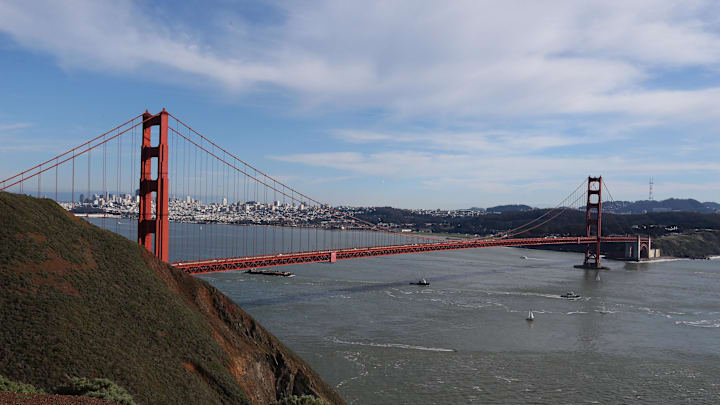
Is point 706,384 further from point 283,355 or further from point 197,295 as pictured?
point 197,295

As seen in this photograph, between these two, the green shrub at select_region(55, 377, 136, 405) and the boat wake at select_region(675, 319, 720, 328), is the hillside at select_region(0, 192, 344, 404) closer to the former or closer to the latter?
the green shrub at select_region(55, 377, 136, 405)

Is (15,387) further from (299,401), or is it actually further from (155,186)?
(155,186)

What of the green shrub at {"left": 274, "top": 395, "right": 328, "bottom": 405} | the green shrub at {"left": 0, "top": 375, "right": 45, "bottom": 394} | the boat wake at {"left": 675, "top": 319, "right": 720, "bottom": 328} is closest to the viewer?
the green shrub at {"left": 0, "top": 375, "right": 45, "bottom": 394}

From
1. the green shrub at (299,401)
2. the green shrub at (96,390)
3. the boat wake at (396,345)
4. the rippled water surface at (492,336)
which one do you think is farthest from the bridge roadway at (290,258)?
the green shrub at (96,390)

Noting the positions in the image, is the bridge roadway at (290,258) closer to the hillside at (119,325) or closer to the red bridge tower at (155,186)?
the red bridge tower at (155,186)

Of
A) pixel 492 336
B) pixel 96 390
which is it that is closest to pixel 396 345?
pixel 492 336

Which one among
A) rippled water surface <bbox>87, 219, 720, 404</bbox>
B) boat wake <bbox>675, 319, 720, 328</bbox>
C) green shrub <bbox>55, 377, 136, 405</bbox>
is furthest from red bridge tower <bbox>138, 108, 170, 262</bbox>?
boat wake <bbox>675, 319, 720, 328</bbox>
